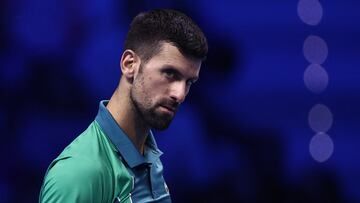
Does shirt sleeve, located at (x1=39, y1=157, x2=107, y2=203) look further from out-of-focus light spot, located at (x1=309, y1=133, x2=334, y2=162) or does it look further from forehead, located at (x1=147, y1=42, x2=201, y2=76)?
out-of-focus light spot, located at (x1=309, y1=133, x2=334, y2=162)

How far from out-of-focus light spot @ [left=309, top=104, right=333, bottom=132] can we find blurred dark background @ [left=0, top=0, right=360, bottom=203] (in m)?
0.03

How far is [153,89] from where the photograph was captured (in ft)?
4.15

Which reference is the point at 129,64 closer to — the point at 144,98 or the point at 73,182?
the point at 144,98

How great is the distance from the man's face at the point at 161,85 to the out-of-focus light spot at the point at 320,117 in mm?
1319

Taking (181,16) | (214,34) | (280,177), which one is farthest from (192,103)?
(181,16)

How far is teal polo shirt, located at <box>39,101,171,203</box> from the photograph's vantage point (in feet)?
3.45

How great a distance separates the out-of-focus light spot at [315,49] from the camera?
2.50 m

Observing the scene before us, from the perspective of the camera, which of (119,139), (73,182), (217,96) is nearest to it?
(73,182)

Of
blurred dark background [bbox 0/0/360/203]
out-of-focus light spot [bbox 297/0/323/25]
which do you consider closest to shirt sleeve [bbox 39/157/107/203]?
blurred dark background [bbox 0/0/360/203]

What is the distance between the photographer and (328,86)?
249 centimetres

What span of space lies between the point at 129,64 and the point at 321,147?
4.50ft

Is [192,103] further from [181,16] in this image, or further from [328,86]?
A: [181,16]

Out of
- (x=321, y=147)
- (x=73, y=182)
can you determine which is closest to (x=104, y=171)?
(x=73, y=182)

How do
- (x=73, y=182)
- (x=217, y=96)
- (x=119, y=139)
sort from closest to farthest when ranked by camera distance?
(x=73, y=182), (x=119, y=139), (x=217, y=96)
